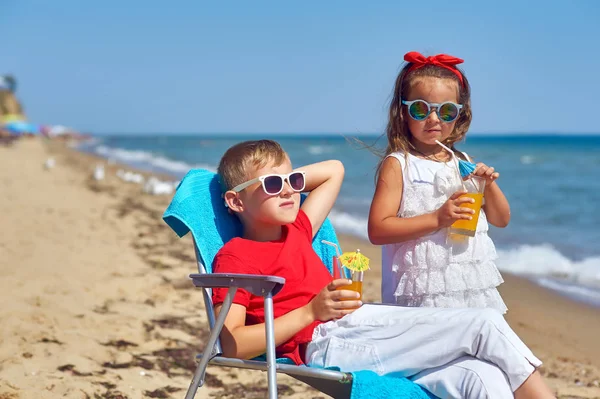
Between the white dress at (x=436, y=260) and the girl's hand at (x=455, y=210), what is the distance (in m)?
0.13

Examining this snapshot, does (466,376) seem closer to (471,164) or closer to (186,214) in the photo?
(471,164)

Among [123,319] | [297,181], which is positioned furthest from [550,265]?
[297,181]

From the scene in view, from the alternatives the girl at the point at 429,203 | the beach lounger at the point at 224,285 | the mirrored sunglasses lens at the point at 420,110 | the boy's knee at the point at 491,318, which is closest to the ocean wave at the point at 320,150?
the beach lounger at the point at 224,285

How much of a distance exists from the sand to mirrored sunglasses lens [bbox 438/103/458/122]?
1.84 metres

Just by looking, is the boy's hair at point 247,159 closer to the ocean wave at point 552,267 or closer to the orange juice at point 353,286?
the orange juice at point 353,286

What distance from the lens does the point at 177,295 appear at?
5680mm

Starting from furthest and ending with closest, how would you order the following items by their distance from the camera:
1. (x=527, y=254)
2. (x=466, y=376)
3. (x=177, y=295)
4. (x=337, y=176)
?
(x=527, y=254) < (x=177, y=295) < (x=337, y=176) < (x=466, y=376)

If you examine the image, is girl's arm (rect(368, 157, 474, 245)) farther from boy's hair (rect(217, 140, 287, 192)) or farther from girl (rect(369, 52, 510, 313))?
boy's hair (rect(217, 140, 287, 192))

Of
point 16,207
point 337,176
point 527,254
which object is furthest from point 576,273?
point 16,207

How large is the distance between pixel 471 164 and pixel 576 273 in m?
4.95

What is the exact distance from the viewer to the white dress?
8.98 ft

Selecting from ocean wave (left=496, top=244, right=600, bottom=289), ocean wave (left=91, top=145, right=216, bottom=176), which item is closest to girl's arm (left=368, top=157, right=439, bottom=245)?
ocean wave (left=496, top=244, right=600, bottom=289)

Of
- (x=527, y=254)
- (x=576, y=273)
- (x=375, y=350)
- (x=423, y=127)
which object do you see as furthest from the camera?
(x=527, y=254)

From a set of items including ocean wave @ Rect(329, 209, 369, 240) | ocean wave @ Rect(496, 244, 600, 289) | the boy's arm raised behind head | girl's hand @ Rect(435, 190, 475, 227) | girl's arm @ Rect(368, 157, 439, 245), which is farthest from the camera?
ocean wave @ Rect(329, 209, 369, 240)
